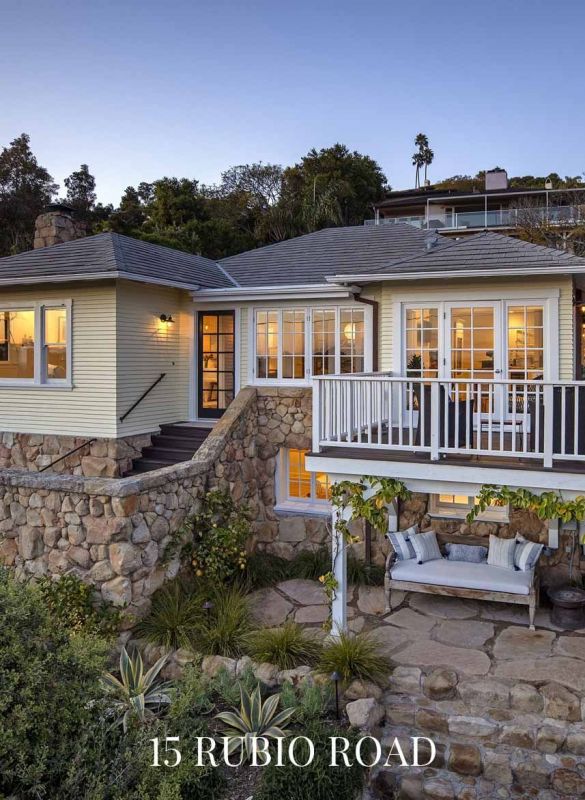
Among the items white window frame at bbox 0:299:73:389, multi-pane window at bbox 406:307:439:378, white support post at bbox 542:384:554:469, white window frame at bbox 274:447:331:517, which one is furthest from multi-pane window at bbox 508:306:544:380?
white window frame at bbox 0:299:73:389

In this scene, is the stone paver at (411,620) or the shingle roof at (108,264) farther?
the shingle roof at (108,264)

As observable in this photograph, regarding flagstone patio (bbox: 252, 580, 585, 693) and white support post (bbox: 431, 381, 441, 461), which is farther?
white support post (bbox: 431, 381, 441, 461)

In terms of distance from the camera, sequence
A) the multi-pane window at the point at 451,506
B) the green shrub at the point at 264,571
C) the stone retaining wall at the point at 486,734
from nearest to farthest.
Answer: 1. the stone retaining wall at the point at 486,734
2. the green shrub at the point at 264,571
3. the multi-pane window at the point at 451,506

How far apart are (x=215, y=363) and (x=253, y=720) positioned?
6.79 metres

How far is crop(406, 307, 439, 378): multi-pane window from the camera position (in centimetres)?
870

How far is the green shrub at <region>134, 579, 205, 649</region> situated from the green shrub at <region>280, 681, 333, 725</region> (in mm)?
1328

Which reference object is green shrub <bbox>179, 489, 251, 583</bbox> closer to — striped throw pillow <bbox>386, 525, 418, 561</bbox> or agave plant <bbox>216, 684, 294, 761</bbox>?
striped throw pillow <bbox>386, 525, 418, 561</bbox>

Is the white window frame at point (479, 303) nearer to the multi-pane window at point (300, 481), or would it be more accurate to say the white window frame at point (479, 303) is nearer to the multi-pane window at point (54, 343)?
the multi-pane window at point (300, 481)

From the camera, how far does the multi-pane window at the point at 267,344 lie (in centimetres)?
1032

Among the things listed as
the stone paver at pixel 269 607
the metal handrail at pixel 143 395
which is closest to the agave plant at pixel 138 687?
the stone paver at pixel 269 607

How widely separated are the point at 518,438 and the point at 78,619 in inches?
223

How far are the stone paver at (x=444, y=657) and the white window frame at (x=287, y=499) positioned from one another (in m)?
3.44

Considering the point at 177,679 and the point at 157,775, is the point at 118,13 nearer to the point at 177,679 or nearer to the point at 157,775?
the point at 177,679

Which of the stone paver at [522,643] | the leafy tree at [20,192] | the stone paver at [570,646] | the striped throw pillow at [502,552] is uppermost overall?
the leafy tree at [20,192]
